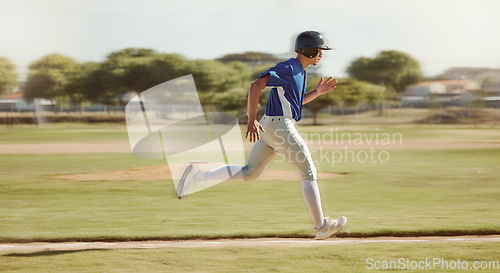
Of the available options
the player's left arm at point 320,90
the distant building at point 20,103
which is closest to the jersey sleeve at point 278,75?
the player's left arm at point 320,90

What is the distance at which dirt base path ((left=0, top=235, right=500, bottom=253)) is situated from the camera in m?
7.98

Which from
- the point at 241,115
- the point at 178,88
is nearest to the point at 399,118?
the point at 241,115

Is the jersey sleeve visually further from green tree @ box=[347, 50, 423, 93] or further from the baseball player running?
green tree @ box=[347, 50, 423, 93]

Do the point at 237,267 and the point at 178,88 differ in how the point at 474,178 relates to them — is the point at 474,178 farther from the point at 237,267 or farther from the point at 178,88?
the point at 178,88

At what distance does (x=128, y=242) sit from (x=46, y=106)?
83.0m

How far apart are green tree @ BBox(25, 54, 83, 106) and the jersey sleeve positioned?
90618 millimetres

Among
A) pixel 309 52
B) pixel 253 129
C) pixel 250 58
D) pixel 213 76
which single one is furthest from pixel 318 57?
pixel 250 58

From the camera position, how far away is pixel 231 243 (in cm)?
826

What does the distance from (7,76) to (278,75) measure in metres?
99.0

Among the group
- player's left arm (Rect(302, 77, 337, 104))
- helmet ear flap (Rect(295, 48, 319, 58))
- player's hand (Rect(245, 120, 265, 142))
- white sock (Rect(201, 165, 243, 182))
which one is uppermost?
helmet ear flap (Rect(295, 48, 319, 58))

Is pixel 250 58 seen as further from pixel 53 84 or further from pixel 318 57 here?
Result: pixel 318 57

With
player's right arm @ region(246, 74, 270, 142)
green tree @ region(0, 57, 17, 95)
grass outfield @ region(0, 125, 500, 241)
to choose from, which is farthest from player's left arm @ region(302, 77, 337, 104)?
green tree @ region(0, 57, 17, 95)

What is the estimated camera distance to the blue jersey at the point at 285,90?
5.83 metres

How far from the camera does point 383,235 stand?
29.5ft
